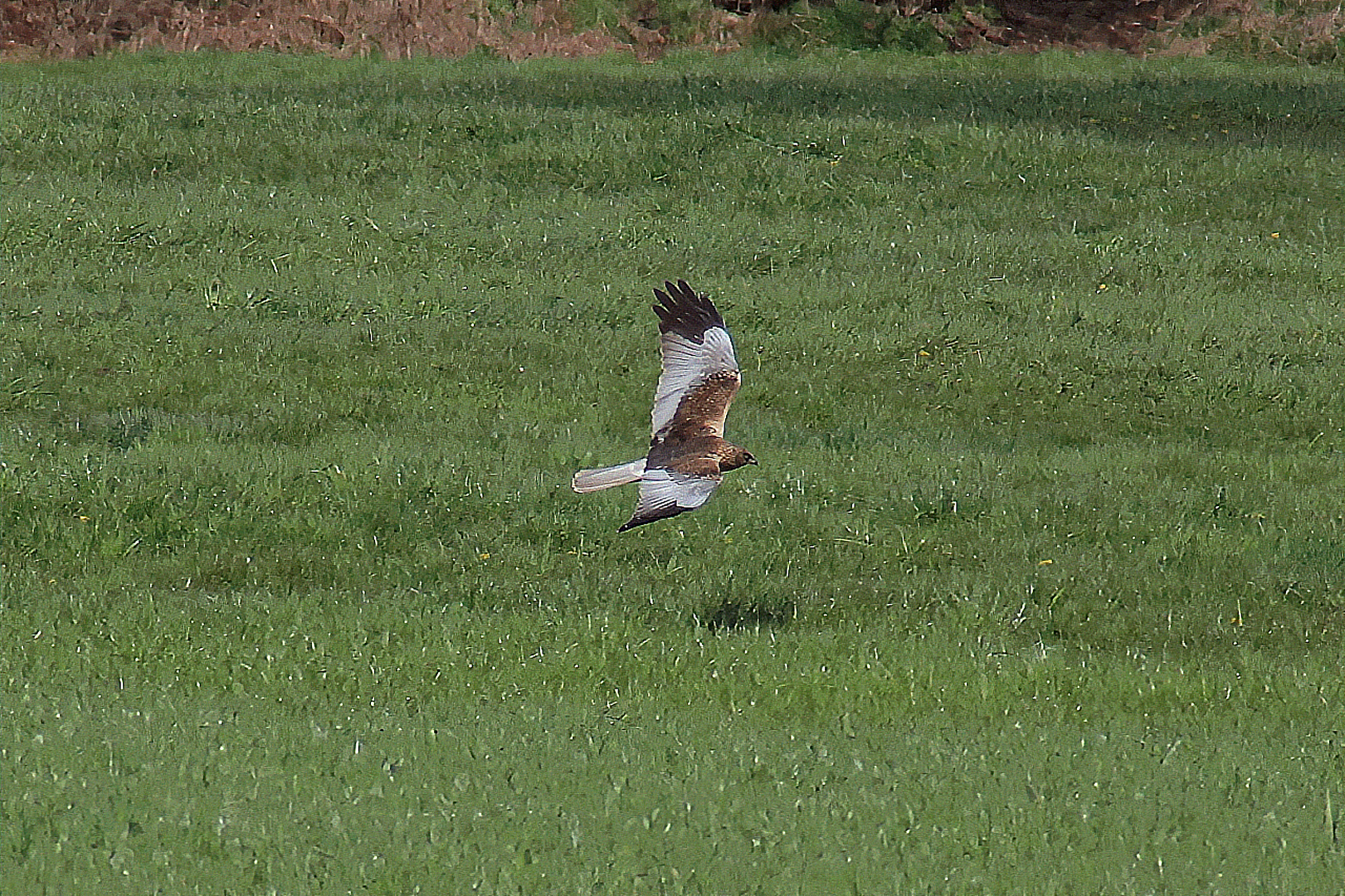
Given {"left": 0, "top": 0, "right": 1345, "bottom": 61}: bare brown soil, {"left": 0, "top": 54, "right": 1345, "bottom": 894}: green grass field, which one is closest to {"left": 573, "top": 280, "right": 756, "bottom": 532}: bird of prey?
{"left": 0, "top": 54, "right": 1345, "bottom": 894}: green grass field

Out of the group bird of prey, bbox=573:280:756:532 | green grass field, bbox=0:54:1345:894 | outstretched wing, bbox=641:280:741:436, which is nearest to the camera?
green grass field, bbox=0:54:1345:894

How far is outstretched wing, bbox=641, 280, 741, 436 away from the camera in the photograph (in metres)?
8.00

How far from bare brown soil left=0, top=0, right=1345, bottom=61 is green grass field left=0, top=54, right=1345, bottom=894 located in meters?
4.53

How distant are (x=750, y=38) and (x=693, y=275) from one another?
12186mm

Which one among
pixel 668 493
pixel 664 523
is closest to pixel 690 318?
pixel 668 493

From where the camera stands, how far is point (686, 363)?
827cm

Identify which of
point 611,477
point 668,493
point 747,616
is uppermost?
point 668,493

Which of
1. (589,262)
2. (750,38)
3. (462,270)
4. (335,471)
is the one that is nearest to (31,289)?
(462,270)

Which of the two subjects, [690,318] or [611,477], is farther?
[690,318]

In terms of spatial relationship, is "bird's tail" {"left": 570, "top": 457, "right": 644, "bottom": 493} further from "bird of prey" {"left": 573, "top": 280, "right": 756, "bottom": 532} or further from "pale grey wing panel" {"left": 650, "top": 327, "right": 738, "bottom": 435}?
"pale grey wing panel" {"left": 650, "top": 327, "right": 738, "bottom": 435}

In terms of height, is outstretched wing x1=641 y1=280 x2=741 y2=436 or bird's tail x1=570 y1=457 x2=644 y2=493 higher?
outstretched wing x1=641 y1=280 x2=741 y2=436

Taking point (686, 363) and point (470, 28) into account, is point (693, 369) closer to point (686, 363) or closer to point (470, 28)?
point (686, 363)

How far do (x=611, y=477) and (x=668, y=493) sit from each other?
82 centimetres

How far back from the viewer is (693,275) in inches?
647
